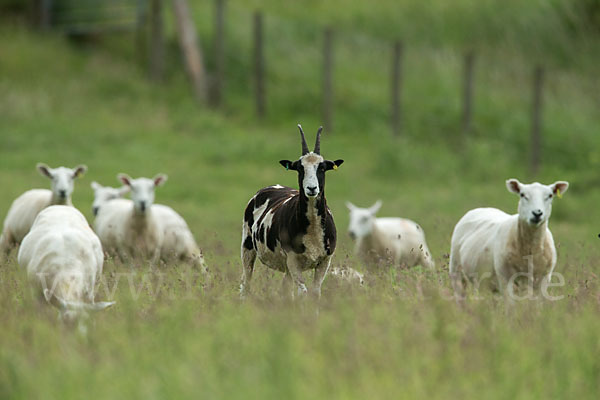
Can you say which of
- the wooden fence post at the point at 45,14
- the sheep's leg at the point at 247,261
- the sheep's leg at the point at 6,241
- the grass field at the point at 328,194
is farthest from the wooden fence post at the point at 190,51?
the sheep's leg at the point at 247,261

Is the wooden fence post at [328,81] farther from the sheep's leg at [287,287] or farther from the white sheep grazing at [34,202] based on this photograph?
the sheep's leg at [287,287]

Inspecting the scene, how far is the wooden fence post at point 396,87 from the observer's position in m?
23.6

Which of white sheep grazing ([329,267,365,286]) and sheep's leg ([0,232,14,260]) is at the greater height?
white sheep grazing ([329,267,365,286])

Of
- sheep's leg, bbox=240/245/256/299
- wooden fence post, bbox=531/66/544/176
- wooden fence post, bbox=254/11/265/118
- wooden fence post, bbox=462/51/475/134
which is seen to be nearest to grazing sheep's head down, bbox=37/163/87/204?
sheep's leg, bbox=240/245/256/299

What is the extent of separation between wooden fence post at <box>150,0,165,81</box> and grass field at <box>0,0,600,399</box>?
564 mm

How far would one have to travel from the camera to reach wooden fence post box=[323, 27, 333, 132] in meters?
24.3

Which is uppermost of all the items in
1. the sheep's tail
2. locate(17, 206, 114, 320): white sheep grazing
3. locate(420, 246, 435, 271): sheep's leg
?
locate(17, 206, 114, 320): white sheep grazing

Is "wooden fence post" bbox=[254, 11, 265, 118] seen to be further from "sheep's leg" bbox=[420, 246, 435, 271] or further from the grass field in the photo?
"sheep's leg" bbox=[420, 246, 435, 271]

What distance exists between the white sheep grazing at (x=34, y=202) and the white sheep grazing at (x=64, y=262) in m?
3.69

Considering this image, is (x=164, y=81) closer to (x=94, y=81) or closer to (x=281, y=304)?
(x=94, y=81)

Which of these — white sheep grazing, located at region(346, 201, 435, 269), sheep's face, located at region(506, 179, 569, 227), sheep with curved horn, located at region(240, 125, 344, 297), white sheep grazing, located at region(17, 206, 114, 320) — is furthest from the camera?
white sheep grazing, located at region(346, 201, 435, 269)

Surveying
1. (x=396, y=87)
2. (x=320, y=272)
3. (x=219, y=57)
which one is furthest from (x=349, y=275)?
(x=219, y=57)

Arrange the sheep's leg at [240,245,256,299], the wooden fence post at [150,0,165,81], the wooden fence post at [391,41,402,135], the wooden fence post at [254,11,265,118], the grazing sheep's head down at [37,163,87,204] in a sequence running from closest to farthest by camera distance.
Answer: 1. the sheep's leg at [240,245,256,299]
2. the grazing sheep's head down at [37,163,87,204]
3. the wooden fence post at [391,41,402,135]
4. the wooden fence post at [254,11,265,118]
5. the wooden fence post at [150,0,165,81]

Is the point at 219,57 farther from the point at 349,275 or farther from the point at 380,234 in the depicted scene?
the point at 349,275
